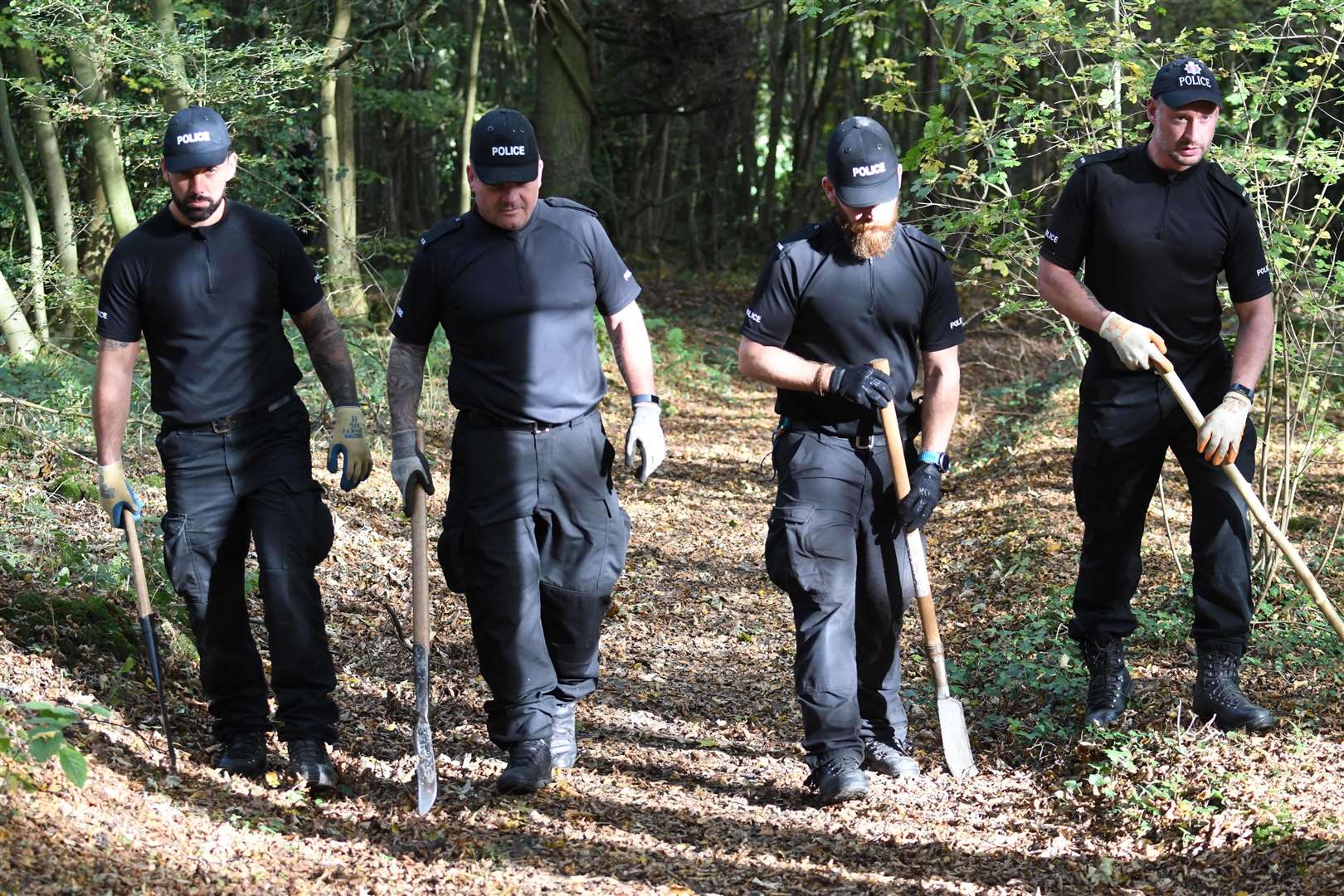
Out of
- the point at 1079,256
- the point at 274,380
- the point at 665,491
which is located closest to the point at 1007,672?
the point at 1079,256

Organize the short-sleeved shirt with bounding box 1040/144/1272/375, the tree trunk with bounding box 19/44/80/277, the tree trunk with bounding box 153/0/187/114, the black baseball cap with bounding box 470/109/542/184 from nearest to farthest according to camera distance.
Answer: the black baseball cap with bounding box 470/109/542/184 → the short-sleeved shirt with bounding box 1040/144/1272/375 → the tree trunk with bounding box 153/0/187/114 → the tree trunk with bounding box 19/44/80/277

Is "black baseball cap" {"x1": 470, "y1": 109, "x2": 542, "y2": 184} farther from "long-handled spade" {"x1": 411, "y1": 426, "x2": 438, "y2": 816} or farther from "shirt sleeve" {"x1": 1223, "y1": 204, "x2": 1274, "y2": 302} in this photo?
"shirt sleeve" {"x1": 1223, "y1": 204, "x2": 1274, "y2": 302}

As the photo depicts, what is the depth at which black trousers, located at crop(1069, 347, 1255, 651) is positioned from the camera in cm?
480

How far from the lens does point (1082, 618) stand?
16.9ft

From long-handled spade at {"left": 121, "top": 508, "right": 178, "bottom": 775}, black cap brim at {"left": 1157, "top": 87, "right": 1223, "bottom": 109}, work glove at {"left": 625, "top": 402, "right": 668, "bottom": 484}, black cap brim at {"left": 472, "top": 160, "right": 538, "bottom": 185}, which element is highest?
black cap brim at {"left": 1157, "top": 87, "right": 1223, "bottom": 109}

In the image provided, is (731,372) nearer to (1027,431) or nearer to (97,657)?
(1027,431)

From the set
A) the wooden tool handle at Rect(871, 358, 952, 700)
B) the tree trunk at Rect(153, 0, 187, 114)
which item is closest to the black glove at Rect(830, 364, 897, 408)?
the wooden tool handle at Rect(871, 358, 952, 700)

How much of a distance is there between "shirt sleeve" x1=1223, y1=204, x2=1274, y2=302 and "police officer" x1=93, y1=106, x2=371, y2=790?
3.32 meters

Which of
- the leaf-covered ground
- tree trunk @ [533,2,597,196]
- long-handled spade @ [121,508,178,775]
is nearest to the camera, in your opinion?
the leaf-covered ground

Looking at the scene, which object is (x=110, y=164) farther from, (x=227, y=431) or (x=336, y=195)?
(x=227, y=431)

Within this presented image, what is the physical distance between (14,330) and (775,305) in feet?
24.7

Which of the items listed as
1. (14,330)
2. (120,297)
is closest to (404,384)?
(120,297)

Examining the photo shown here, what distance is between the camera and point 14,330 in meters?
9.83

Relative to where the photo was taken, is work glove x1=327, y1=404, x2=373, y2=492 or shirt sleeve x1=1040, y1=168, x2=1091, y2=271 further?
shirt sleeve x1=1040, y1=168, x2=1091, y2=271
